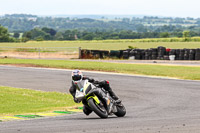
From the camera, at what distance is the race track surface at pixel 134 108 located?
34.8 feet

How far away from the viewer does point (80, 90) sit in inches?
490

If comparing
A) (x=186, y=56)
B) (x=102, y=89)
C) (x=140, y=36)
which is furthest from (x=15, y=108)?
(x=140, y=36)

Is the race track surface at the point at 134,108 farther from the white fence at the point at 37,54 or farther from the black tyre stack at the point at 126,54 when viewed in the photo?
the white fence at the point at 37,54

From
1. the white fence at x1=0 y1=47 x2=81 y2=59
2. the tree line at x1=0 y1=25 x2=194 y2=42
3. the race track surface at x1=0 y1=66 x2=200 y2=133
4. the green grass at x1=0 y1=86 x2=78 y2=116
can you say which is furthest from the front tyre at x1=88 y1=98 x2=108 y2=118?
the tree line at x1=0 y1=25 x2=194 y2=42

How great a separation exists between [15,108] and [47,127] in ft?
19.0

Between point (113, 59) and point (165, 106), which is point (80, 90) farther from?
point (113, 59)

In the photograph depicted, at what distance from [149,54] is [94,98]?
1387 inches

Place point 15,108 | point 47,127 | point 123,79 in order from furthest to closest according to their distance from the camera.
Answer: point 123,79 < point 15,108 < point 47,127

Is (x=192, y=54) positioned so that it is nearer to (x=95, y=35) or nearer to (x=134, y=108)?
(x=134, y=108)

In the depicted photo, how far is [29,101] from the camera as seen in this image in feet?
61.0

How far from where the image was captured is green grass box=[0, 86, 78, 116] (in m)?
16.1

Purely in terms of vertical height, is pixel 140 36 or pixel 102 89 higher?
pixel 102 89

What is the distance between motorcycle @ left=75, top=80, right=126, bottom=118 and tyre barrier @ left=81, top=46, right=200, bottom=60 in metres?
33.4

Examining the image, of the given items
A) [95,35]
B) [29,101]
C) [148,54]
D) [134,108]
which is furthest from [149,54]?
[95,35]
